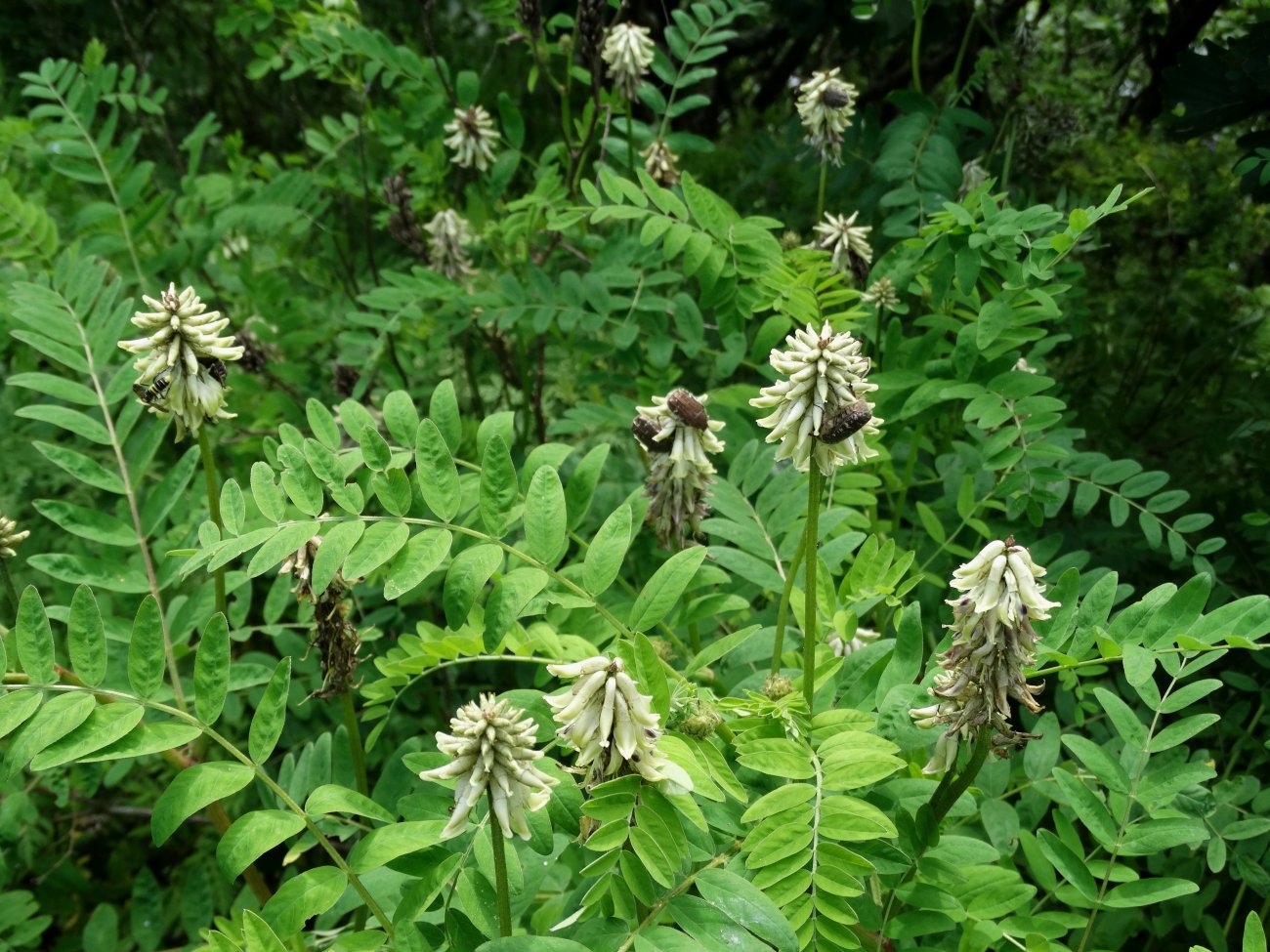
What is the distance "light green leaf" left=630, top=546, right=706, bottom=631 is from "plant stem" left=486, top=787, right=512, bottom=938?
347 millimetres

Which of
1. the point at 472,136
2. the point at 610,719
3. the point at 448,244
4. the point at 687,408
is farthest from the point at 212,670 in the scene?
the point at 472,136

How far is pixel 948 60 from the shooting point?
3.43m

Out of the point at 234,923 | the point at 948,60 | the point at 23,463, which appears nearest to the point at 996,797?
the point at 234,923

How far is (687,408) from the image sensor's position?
147 centimetres

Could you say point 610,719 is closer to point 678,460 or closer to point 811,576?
point 811,576

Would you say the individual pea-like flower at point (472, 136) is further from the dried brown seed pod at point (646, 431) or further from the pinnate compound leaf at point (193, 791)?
the pinnate compound leaf at point (193, 791)

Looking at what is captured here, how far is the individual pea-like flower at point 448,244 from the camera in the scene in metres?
2.63

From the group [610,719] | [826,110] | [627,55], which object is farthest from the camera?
[627,55]

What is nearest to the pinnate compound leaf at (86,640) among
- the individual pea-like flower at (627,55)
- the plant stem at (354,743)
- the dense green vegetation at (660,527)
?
the dense green vegetation at (660,527)

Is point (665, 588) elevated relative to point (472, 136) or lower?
lower

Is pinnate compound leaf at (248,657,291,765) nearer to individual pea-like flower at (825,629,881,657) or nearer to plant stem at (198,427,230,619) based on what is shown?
plant stem at (198,427,230,619)

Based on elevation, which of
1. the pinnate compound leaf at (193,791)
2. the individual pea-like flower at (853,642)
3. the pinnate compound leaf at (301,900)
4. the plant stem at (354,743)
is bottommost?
the plant stem at (354,743)

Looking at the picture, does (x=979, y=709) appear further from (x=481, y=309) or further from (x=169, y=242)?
(x=169, y=242)

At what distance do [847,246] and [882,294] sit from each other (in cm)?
14
